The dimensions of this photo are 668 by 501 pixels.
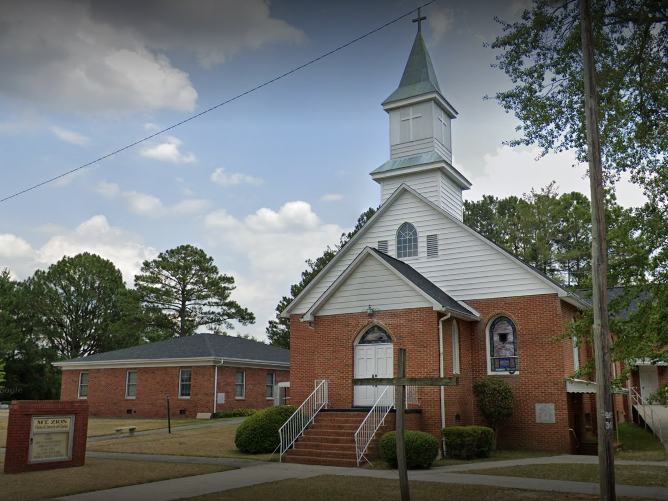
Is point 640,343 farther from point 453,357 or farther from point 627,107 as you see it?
point 453,357

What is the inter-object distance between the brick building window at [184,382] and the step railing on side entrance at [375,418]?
1643 cm

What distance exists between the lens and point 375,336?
66.3 feet

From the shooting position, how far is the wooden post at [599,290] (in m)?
9.75

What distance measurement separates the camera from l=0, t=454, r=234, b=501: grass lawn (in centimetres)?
1205

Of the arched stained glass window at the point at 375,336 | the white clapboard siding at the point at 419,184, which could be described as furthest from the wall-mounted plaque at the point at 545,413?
the white clapboard siding at the point at 419,184

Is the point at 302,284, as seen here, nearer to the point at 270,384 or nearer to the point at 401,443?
the point at 270,384

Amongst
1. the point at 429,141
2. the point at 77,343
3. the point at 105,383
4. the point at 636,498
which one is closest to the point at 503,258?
the point at 429,141

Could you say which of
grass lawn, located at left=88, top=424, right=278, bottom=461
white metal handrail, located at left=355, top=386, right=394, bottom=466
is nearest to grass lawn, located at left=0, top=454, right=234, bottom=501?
grass lawn, located at left=88, top=424, right=278, bottom=461

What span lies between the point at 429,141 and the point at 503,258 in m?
6.67

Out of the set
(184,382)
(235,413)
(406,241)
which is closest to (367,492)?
(406,241)

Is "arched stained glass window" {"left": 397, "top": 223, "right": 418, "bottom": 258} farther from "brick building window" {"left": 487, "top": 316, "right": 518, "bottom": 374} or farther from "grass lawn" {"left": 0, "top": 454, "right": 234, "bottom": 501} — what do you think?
"grass lawn" {"left": 0, "top": 454, "right": 234, "bottom": 501}

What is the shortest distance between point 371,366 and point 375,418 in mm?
2495

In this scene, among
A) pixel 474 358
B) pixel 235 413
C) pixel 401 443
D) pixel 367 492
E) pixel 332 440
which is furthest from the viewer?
pixel 235 413

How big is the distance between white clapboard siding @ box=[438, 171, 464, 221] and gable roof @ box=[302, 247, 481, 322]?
4.26 m
